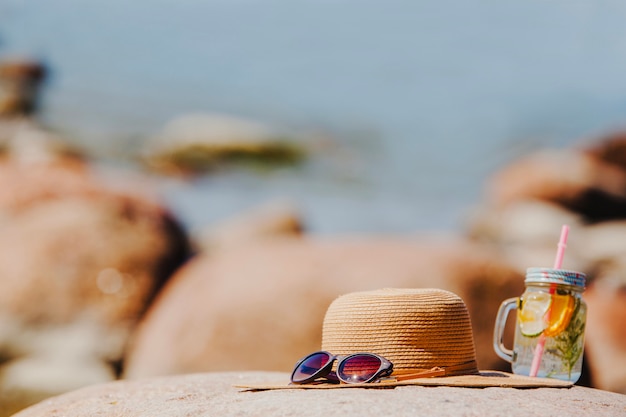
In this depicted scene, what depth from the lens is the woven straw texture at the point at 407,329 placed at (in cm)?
289

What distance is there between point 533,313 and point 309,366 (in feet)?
2.67

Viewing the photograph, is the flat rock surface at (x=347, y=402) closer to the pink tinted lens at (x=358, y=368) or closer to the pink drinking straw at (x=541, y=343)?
the pink tinted lens at (x=358, y=368)

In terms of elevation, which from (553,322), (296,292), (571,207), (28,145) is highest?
(553,322)

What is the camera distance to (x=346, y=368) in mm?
2758

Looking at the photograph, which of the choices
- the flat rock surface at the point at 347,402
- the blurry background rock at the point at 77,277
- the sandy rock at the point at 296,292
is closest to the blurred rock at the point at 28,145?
the blurry background rock at the point at 77,277

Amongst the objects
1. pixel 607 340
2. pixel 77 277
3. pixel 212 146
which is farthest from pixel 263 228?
pixel 212 146

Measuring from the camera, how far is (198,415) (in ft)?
8.56

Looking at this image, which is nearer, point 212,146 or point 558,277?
point 558,277

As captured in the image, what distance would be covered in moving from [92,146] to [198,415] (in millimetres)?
21673

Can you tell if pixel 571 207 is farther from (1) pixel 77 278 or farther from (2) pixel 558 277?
(2) pixel 558 277

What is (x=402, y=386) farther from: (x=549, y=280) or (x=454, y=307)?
(x=549, y=280)

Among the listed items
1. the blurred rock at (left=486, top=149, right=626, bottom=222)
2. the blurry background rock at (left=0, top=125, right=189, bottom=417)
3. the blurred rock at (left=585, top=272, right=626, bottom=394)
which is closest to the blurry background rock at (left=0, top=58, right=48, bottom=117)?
the blurred rock at (left=486, top=149, right=626, bottom=222)

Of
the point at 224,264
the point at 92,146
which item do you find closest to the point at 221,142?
the point at 92,146

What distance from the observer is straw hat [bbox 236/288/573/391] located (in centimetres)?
288
